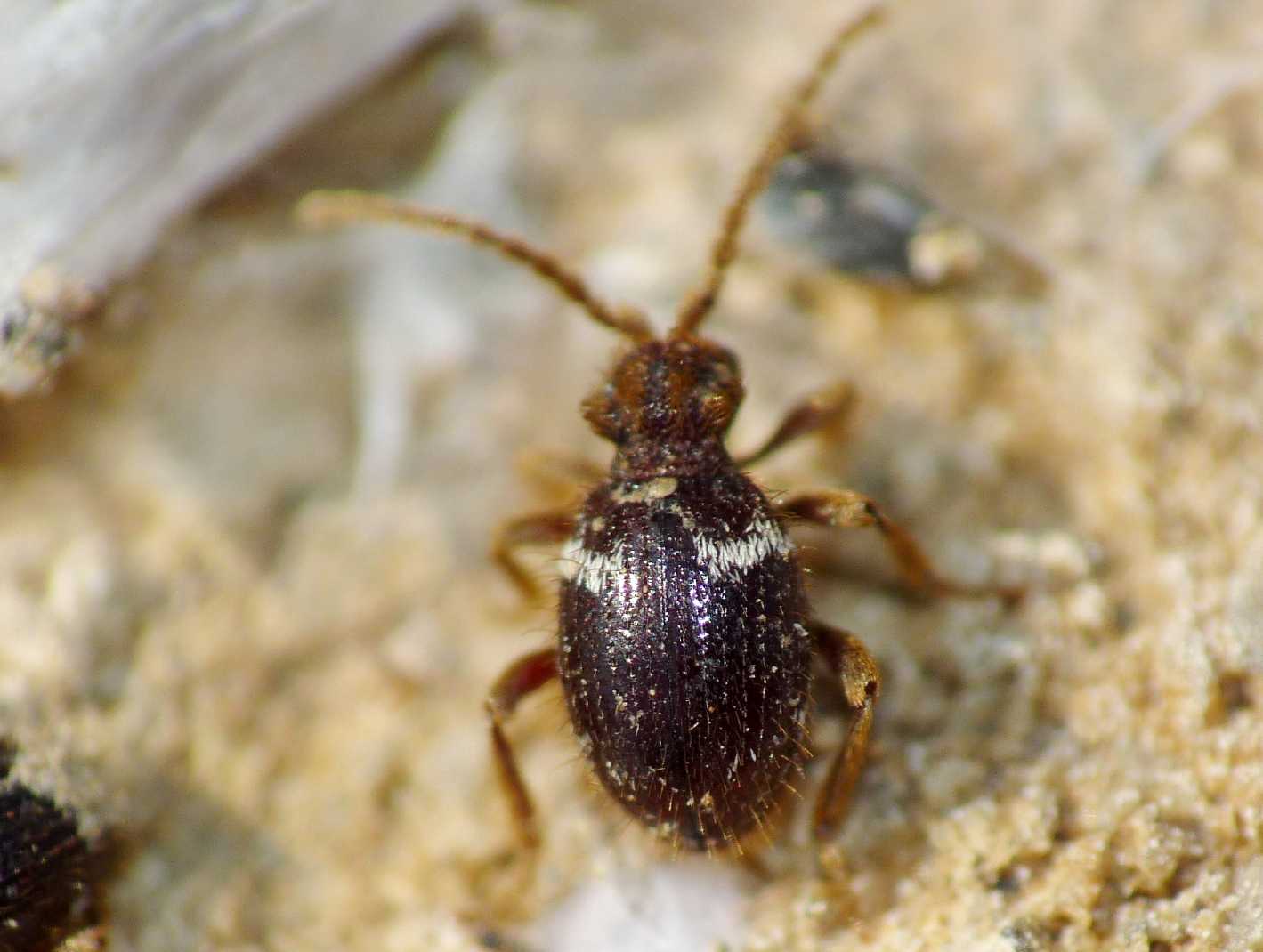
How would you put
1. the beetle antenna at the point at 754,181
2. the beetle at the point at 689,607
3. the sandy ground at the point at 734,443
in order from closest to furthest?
the beetle at the point at 689,607 → the sandy ground at the point at 734,443 → the beetle antenna at the point at 754,181

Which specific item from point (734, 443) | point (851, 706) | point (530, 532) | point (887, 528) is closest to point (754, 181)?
point (734, 443)

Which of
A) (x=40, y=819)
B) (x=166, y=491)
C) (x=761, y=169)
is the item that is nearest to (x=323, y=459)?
(x=166, y=491)

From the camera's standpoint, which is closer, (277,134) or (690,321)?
(690,321)

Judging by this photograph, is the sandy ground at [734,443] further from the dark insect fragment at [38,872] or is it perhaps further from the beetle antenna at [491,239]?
the beetle antenna at [491,239]

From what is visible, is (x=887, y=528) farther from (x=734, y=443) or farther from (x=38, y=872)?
(x=38, y=872)

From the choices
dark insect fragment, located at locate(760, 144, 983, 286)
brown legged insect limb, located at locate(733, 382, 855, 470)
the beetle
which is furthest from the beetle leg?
dark insect fragment, located at locate(760, 144, 983, 286)

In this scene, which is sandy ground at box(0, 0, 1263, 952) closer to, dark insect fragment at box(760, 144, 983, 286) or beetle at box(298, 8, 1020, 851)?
dark insect fragment at box(760, 144, 983, 286)

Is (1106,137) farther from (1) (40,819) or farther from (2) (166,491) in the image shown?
(1) (40,819)

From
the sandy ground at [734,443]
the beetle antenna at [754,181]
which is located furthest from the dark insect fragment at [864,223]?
the beetle antenna at [754,181]
